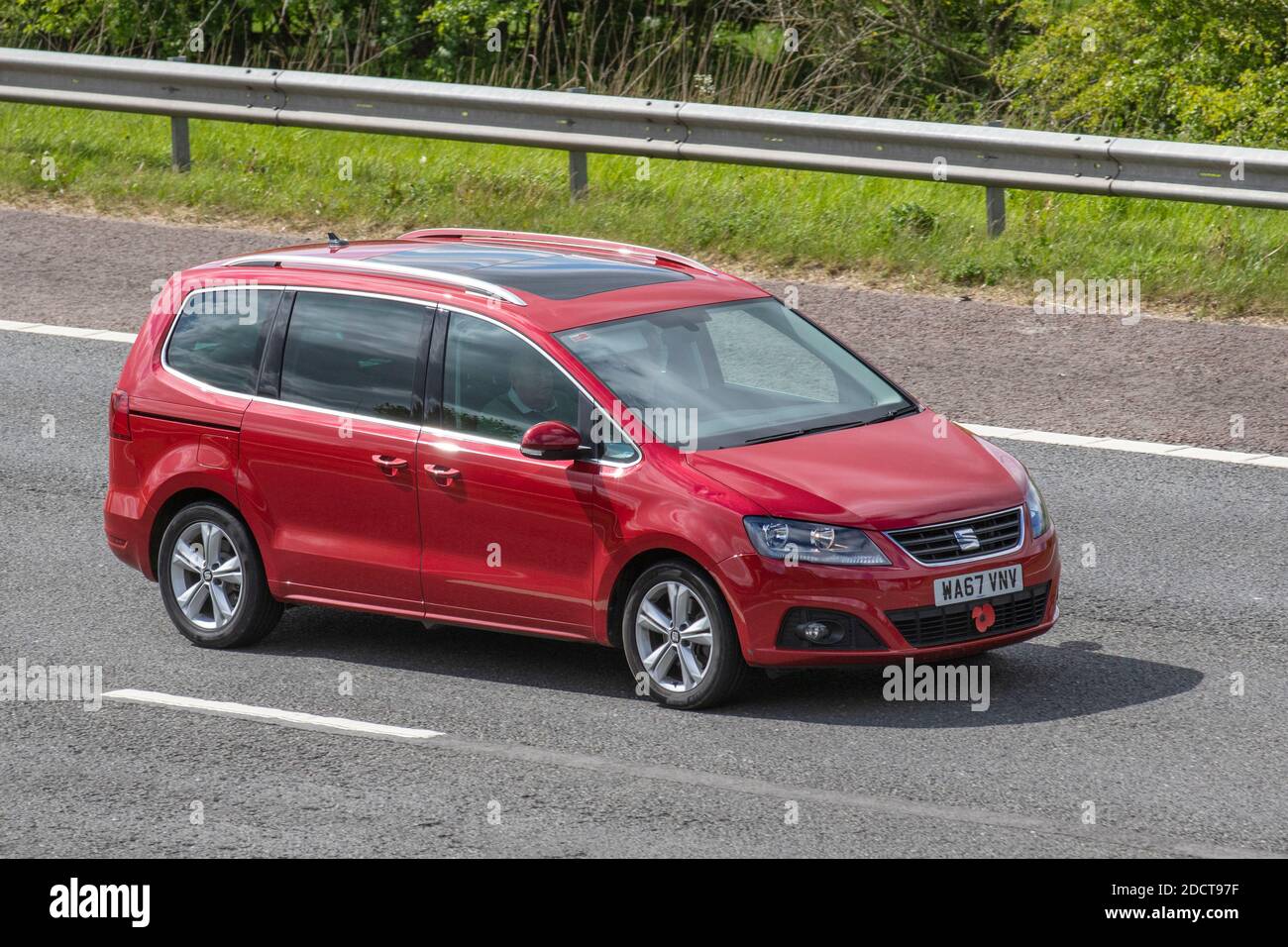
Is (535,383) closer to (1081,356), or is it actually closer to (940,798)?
(940,798)

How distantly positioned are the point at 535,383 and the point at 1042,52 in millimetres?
13200

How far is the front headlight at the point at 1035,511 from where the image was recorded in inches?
332

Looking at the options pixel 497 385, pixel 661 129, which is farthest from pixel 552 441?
pixel 661 129

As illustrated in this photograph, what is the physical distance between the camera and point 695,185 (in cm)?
1684

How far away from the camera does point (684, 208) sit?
1622 centimetres

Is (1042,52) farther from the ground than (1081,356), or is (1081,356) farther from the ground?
(1042,52)

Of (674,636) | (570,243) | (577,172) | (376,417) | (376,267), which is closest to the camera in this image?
(674,636)

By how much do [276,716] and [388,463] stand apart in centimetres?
116

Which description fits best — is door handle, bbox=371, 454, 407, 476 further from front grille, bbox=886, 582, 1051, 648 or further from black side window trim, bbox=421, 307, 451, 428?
front grille, bbox=886, 582, 1051, 648

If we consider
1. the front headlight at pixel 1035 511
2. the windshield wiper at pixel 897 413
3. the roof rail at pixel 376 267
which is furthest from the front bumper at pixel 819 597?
the roof rail at pixel 376 267

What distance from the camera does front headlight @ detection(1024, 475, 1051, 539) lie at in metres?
8.42

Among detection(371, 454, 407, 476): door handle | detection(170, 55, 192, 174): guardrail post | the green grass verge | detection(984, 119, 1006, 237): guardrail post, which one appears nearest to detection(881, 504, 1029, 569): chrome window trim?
detection(371, 454, 407, 476): door handle

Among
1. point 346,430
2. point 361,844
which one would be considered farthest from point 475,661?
point 361,844

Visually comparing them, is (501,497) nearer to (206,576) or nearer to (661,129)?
(206,576)
